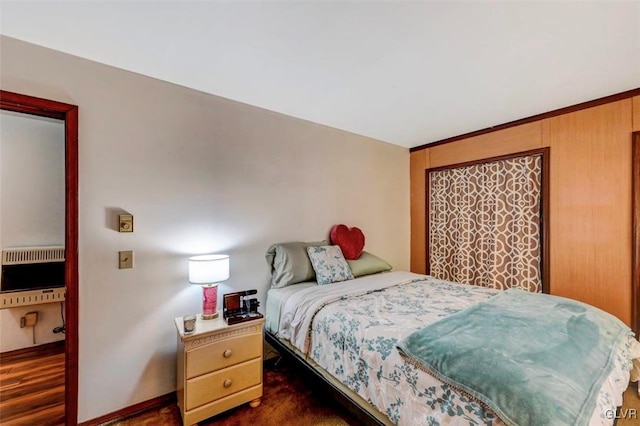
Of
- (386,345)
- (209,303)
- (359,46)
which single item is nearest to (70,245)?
(209,303)

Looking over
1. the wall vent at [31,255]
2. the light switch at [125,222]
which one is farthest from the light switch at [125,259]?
the wall vent at [31,255]

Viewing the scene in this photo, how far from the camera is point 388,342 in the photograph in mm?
1460

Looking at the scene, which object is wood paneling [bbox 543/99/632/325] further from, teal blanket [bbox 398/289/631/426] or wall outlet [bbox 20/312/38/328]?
wall outlet [bbox 20/312/38/328]

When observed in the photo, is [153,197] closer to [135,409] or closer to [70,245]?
[70,245]

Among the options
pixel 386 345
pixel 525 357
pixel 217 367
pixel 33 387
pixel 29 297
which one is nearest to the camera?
pixel 525 357

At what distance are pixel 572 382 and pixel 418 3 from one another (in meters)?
1.79

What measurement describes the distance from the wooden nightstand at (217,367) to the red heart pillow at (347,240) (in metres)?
1.29

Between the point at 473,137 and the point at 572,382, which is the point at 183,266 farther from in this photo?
the point at 473,137

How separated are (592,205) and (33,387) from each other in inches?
196

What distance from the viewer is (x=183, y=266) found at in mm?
2127

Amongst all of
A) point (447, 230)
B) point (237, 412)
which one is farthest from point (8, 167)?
point (447, 230)

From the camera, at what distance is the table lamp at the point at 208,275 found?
6.29 feet

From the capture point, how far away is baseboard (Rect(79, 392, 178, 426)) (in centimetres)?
178

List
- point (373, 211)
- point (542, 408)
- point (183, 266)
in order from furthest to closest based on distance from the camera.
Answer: point (373, 211) → point (183, 266) → point (542, 408)
